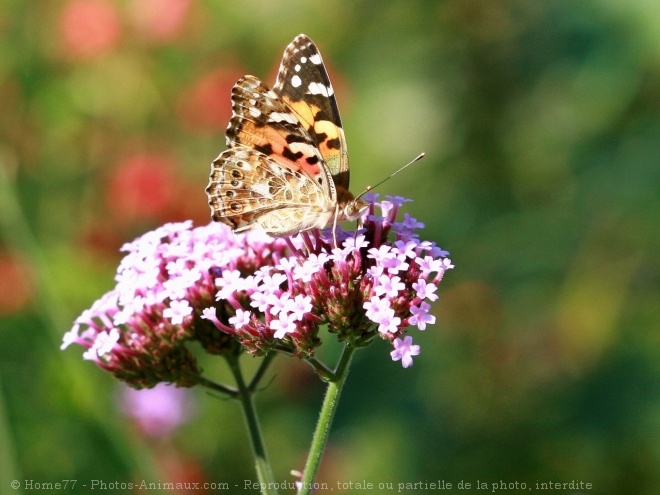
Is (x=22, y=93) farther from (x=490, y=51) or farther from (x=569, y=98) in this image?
(x=569, y=98)

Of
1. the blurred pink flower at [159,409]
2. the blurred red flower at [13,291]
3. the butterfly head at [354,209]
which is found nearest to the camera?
the butterfly head at [354,209]

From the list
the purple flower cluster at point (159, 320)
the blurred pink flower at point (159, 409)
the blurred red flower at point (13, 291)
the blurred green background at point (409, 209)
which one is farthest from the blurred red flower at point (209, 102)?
the purple flower cluster at point (159, 320)

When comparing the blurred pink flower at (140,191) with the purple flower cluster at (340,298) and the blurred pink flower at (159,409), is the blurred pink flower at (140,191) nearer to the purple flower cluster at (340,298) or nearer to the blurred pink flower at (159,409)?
the blurred pink flower at (159,409)

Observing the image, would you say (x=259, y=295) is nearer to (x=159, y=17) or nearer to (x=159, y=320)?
(x=159, y=320)

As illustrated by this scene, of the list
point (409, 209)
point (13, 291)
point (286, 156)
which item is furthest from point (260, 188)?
point (13, 291)

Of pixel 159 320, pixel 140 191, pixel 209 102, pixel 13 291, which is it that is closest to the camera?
pixel 159 320
